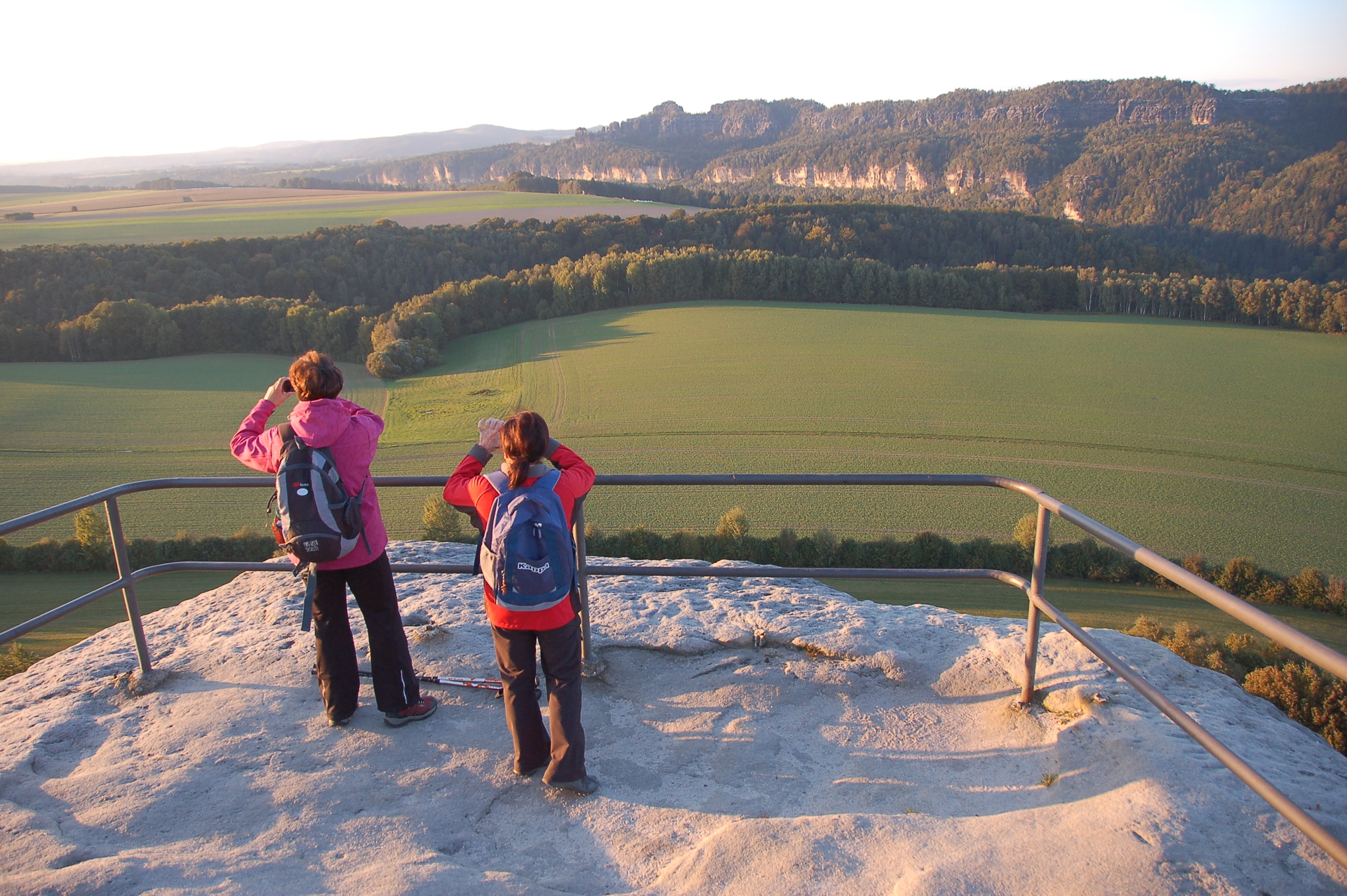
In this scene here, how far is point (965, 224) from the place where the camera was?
8362 cm

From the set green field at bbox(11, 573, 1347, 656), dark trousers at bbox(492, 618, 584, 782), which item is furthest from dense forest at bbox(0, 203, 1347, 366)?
dark trousers at bbox(492, 618, 584, 782)

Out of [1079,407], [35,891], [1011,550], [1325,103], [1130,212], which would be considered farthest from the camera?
[1325,103]

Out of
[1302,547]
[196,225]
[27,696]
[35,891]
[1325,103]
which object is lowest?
[1302,547]

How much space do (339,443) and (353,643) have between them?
1188mm

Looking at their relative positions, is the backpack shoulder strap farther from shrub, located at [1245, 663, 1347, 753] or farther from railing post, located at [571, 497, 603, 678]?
shrub, located at [1245, 663, 1347, 753]

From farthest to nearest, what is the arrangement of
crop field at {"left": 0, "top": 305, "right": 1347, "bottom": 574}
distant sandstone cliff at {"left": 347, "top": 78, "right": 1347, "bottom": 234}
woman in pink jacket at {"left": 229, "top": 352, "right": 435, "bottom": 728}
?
distant sandstone cliff at {"left": 347, "top": 78, "right": 1347, "bottom": 234} → crop field at {"left": 0, "top": 305, "right": 1347, "bottom": 574} → woman in pink jacket at {"left": 229, "top": 352, "right": 435, "bottom": 728}

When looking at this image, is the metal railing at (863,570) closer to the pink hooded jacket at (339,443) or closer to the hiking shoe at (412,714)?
the pink hooded jacket at (339,443)

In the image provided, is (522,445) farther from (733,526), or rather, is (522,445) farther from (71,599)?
(71,599)

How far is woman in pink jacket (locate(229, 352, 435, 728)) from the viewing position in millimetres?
3998

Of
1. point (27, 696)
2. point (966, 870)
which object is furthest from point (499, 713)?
point (27, 696)

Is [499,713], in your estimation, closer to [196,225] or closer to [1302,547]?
[1302,547]

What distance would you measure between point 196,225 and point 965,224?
75.9m

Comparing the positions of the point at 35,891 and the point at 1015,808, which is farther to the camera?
the point at 1015,808

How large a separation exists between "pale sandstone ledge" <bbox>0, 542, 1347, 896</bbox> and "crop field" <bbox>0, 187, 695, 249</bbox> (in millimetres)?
66931
